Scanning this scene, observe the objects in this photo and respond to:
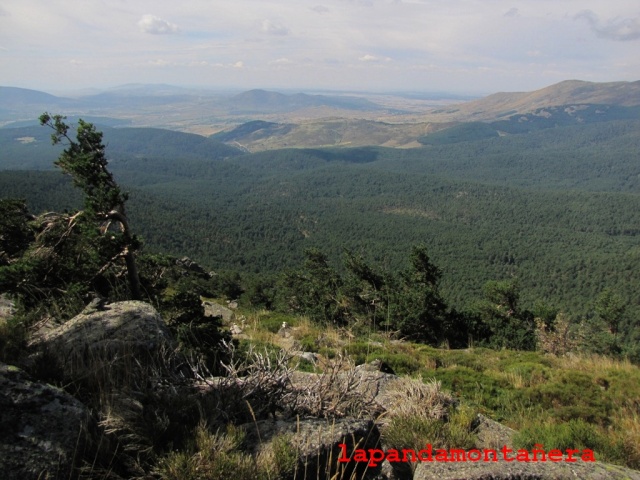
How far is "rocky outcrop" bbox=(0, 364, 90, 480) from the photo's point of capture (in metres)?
2.34

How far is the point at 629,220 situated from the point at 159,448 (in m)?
202

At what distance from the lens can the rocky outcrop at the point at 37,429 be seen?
2.34 metres

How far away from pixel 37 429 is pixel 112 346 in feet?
4.94

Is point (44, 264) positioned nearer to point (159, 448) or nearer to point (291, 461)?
point (159, 448)

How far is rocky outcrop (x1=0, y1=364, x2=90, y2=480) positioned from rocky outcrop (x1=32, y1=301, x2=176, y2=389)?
1.94ft

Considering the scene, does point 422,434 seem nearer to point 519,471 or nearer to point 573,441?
point 519,471

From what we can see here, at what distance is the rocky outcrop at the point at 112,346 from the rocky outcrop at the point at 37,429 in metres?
0.59

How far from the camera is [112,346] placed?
3979mm

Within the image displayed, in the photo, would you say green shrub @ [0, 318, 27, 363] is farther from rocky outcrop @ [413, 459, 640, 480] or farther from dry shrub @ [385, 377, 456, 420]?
rocky outcrop @ [413, 459, 640, 480]

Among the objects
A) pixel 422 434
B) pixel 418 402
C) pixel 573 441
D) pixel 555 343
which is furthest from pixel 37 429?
pixel 555 343

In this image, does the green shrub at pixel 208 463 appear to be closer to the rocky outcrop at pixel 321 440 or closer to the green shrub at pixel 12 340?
the rocky outcrop at pixel 321 440

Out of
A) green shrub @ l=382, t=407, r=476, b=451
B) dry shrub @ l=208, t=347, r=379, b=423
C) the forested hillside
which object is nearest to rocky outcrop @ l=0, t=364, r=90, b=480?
dry shrub @ l=208, t=347, r=379, b=423

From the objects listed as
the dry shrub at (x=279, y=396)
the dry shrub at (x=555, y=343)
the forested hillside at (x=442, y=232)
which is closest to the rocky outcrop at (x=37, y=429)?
the dry shrub at (x=279, y=396)

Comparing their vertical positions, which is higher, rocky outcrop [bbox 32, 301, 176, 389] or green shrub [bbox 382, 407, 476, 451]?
rocky outcrop [bbox 32, 301, 176, 389]
